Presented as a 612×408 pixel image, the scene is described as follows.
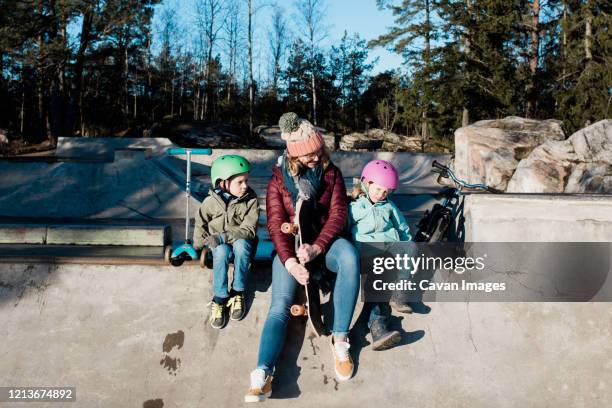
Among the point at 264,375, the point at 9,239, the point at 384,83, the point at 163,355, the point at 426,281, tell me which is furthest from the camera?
the point at 384,83

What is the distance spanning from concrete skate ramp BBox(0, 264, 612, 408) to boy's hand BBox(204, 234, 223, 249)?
1.06ft

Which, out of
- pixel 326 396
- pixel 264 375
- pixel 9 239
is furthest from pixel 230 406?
pixel 9 239

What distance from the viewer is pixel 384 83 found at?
3434 centimetres

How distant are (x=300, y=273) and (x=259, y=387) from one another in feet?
2.24

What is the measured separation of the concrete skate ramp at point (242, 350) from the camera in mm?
2979

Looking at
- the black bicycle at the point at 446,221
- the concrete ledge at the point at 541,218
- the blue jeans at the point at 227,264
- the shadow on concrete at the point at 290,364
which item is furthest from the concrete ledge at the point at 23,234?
the concrete ledge at the point at 541,218

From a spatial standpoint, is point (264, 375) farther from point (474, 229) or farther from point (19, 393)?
point (474, 229)

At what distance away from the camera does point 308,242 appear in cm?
318

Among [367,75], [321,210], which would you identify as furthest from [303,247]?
[367,75]

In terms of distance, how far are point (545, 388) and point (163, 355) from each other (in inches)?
93.4

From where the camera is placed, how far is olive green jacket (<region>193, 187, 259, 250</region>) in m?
3.62

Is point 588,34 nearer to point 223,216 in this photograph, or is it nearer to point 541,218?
point 541,218

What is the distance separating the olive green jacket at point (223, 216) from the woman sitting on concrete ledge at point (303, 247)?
345 millimetres

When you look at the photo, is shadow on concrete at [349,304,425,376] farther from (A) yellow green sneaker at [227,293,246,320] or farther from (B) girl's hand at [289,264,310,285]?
(A) yellow green sneaker at [227,293,246,320]
